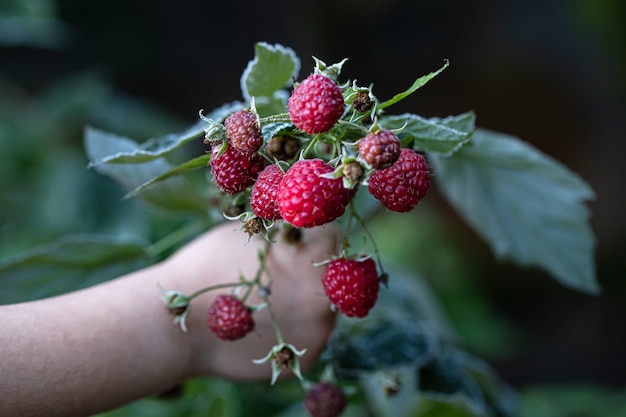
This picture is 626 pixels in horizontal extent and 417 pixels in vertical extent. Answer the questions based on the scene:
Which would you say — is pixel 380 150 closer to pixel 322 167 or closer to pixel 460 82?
pixel 322 167

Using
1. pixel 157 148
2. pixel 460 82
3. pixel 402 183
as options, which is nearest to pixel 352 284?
pixel 402 183

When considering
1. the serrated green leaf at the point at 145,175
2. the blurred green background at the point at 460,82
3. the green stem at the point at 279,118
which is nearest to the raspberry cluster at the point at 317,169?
the green stem at the point at 279,118

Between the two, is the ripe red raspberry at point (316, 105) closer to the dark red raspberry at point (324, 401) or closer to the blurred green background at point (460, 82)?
the dark red raspberry at point (324, 401)

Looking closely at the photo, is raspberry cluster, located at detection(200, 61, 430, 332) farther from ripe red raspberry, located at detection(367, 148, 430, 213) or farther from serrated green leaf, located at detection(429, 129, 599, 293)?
serrated green leaf, located at detection(429, 129, 599, 293)

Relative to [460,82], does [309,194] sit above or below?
below

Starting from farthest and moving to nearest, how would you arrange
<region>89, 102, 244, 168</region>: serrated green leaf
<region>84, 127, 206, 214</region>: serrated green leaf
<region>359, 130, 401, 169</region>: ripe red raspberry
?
<region>84, 127, 206, 214</region>: serrated green leaf, <region>89, 102, 244, 168</region>: serrated green leaf, <region>359, 130, 401, 169</region>: ripe red raspberry

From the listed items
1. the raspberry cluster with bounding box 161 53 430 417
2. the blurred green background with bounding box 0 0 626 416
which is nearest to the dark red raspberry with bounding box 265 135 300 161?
the raspberry cluster with bounding box 161 53 430 417
